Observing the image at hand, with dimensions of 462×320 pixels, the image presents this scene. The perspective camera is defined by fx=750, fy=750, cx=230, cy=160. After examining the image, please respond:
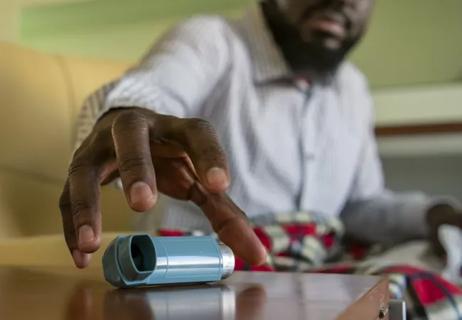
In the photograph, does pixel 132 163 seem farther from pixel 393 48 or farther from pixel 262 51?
pixel 393 48

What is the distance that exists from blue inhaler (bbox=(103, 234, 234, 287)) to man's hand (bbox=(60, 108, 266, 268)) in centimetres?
2

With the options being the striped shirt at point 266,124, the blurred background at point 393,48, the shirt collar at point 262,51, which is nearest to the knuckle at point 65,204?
the striped shirt at point 266,124

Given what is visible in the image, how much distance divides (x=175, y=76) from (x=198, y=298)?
1.88 ft

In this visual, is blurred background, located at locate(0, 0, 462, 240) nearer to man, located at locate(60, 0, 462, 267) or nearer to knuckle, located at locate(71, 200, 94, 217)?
man, located at locate(60, 0, 462, 267)

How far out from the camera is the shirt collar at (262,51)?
3.71 ft

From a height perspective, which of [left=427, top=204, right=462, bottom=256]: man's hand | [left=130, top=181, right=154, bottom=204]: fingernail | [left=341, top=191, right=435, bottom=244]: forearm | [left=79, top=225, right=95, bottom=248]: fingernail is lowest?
[left=341, top=191, right=435, bottom=244]: forearm

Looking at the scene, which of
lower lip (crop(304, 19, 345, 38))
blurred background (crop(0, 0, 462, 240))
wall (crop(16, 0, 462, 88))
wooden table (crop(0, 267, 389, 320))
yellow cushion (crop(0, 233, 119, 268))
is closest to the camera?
wooden table (crop(0, 267, 389, 320))

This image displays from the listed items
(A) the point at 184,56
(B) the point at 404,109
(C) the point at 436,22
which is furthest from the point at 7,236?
(C) the point at 436,22

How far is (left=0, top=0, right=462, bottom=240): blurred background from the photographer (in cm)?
150

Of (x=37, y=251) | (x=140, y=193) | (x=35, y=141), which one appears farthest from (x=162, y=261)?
(x=35, y=141)

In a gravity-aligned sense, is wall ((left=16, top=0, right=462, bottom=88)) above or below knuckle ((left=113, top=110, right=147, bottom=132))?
below

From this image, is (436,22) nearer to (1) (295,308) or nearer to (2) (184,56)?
(2) (184,56)

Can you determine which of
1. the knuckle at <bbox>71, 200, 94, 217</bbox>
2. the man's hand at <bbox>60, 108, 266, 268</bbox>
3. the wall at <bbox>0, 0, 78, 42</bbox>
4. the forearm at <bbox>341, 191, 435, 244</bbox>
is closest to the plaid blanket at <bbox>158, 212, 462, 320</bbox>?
the forearm at <bbox>341, 191, 435, 244</bbox>

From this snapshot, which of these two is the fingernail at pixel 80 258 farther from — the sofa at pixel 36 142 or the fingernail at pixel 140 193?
the sofa at pixel 36 142
